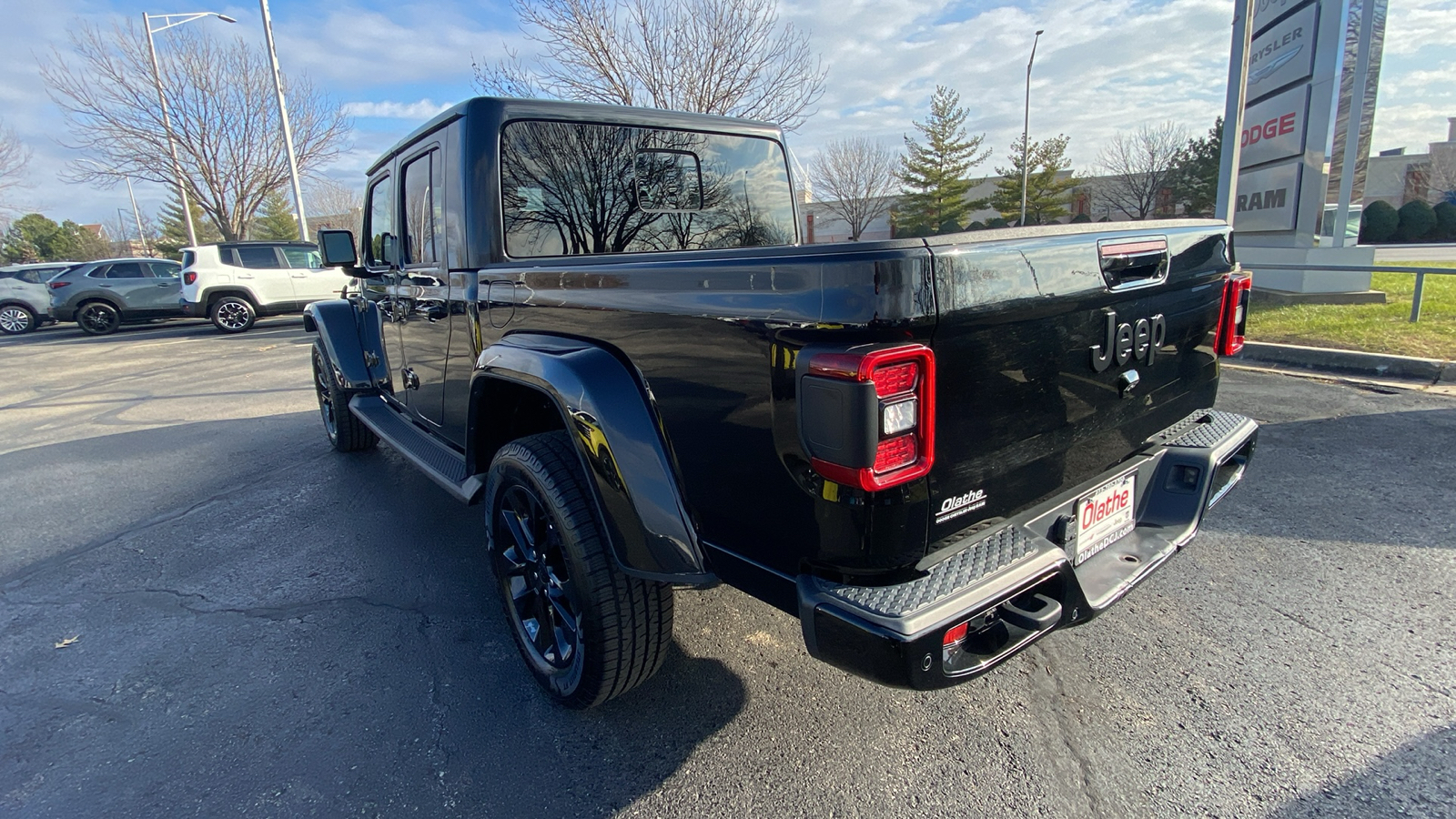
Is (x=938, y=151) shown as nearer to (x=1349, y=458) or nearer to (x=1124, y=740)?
(x=1349, y=458)

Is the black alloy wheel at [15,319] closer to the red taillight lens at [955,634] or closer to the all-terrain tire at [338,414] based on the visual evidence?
the all-terrain tire at [338,414]

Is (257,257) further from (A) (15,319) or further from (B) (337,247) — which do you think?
(B) (337,247)

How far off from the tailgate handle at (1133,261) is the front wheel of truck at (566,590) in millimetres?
1584

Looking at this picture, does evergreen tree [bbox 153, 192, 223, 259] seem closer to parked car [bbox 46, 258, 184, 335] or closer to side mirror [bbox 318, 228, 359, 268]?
parked car [bbox 46, 258, 184, 335]

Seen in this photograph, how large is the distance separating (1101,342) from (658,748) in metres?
1.77

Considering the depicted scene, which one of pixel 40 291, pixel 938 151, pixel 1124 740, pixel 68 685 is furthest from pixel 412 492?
pixel 938 151

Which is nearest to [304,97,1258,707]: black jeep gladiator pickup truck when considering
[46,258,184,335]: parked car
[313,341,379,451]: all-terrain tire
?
[313,341,379,451]: all-terrain tire

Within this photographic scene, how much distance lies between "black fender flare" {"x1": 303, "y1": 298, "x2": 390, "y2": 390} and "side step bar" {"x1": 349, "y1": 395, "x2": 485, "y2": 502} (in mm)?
135

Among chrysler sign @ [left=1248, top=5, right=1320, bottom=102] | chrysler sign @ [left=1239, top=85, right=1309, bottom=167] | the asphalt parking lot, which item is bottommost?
the asphalt parking lot

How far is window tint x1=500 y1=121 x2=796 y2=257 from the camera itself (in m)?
2.90

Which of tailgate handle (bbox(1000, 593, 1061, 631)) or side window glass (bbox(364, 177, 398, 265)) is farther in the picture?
side window glass (bbox(364, 177, 398, 265))

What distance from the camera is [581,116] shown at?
306 centimetres

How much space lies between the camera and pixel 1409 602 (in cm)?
278

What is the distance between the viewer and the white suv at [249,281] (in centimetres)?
1480
